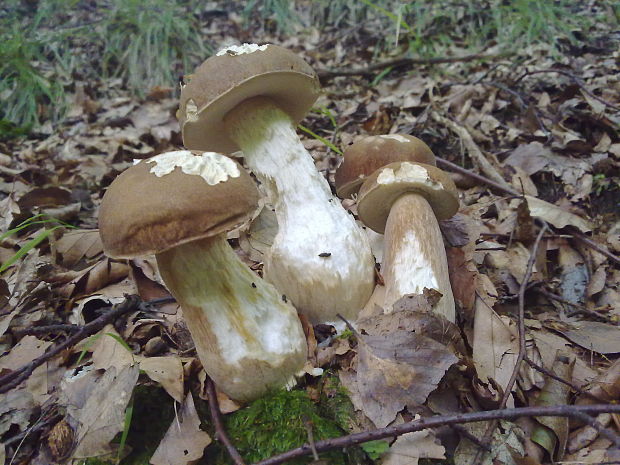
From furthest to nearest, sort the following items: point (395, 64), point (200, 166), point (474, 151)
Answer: point (395, 64) < point (474, 151) < point (200, 166)

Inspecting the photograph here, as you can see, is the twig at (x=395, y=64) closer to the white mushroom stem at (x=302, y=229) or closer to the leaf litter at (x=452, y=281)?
the leaf litter at (x=452, y=281)

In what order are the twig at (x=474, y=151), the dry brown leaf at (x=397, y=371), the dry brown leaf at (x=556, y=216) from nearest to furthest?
the dry brown leaf at (x=397, y=371)
the dry brown leaf at (x=556, y=216)
the twig at (x=474, y=151)

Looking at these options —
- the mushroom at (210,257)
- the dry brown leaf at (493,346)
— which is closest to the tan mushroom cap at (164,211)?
the mushroom at (210,257)

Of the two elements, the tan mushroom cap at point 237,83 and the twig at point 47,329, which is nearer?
the tan mushroom cap at point 237,83

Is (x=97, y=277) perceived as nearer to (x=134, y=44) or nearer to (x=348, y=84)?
(x=348, y=84)

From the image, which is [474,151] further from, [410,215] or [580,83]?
[410,215]

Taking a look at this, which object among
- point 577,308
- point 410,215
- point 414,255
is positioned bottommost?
point 577,308

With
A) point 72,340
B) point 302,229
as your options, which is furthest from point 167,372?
point 302,229

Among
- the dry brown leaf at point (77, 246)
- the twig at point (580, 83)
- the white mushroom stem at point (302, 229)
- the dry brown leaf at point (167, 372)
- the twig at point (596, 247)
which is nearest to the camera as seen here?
the dry brown leaf at point (167, 372)
